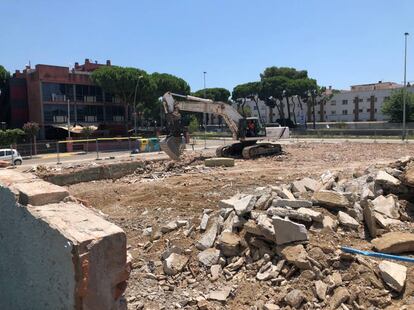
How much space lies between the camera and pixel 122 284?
12.0 ft

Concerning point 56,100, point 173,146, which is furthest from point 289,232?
point 56,100

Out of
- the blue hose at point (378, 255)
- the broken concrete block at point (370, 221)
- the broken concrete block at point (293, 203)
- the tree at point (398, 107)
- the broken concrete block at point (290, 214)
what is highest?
the tree at point (398, 107)

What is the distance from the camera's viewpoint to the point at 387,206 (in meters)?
9.11

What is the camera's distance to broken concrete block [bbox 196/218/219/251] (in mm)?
8461

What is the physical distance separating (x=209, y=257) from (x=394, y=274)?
3133 mm

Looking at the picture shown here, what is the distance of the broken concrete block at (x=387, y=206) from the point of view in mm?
8945

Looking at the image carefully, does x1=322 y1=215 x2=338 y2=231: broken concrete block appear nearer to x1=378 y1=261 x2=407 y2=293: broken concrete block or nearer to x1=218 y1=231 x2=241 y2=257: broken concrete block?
x1=378 y1=261 x2=407 y2=293: broken concrete block

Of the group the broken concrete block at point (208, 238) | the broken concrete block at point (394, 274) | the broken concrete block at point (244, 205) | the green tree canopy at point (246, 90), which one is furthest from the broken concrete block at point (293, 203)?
the green tree canopy at point (246, 90)

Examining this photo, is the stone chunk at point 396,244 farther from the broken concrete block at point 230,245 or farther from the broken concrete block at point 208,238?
the broken concrete block at point 208,238

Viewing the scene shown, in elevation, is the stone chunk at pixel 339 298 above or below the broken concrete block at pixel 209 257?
below

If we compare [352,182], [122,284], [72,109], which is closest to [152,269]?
[122,284]

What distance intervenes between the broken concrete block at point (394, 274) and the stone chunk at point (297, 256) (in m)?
1.13

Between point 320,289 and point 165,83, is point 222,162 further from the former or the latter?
point 165,83

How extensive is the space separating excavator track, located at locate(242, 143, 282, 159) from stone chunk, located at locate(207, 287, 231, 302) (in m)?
18.4
